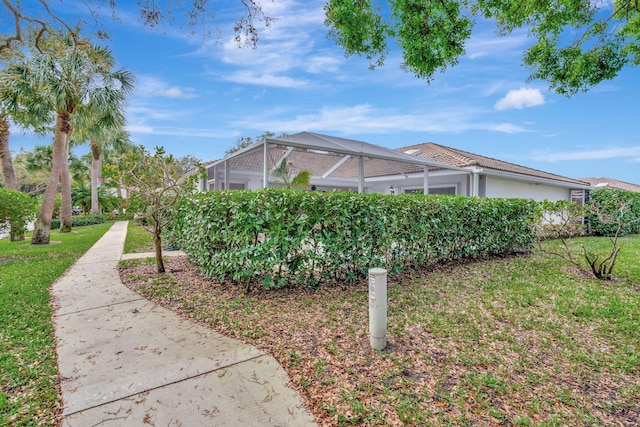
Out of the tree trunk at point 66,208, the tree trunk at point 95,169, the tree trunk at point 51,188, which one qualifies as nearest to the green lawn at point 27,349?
the tree trunk at point 51,188

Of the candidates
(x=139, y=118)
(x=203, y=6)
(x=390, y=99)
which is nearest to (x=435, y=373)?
(x=203, y=6)

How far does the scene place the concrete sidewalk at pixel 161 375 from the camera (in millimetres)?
2324

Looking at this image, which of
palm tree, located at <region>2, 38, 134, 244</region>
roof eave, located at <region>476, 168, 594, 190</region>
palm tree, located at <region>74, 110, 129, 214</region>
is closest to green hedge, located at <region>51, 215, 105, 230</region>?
palm tree, located at <region>74, 110, 129, 214</region>

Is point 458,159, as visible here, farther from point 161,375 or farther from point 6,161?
point 6,161

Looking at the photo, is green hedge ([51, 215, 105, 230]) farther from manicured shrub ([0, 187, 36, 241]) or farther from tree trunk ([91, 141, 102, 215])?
manicured shrub ([0, 187, 36, 241])

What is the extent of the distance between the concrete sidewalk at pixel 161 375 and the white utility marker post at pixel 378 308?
3.39 feet

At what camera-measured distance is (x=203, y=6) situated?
597 centimetres

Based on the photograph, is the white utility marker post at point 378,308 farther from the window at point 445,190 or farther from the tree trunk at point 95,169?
the tree trunk at point 95,169

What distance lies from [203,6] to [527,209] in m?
9.48

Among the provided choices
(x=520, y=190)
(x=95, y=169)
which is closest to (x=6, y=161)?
(x=95, y=169)

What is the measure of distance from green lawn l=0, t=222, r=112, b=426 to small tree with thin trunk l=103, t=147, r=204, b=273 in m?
2.05

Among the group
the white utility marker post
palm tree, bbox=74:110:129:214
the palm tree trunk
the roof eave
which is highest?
palm tree, bbox=74:110:129:214

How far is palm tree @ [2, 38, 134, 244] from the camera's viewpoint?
10742mm

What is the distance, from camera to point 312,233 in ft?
16.8
